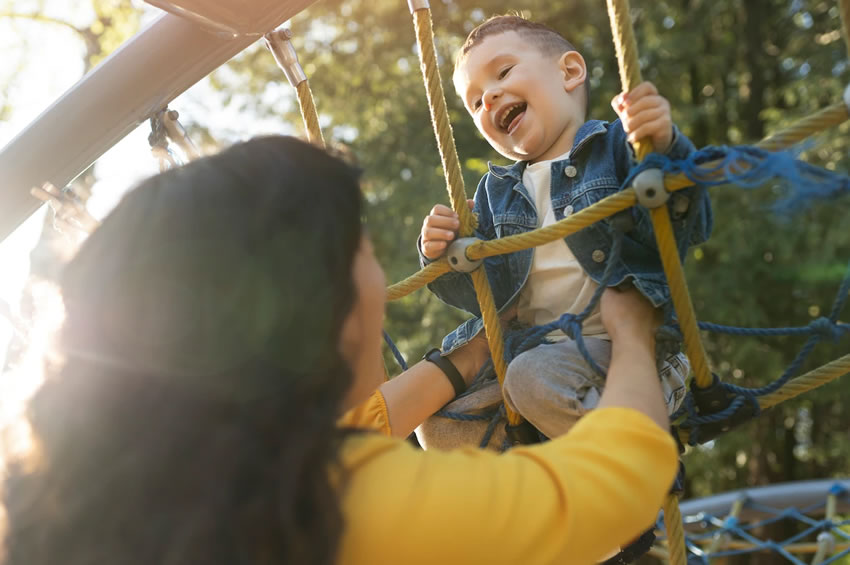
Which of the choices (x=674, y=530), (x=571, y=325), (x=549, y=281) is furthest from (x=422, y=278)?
(x=674, y=530)

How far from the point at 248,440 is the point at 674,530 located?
79 cm

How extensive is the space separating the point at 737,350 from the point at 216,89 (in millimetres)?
3566

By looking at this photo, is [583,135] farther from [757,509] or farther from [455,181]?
[757,509]

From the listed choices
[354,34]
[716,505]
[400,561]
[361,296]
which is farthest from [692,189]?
[354,34]

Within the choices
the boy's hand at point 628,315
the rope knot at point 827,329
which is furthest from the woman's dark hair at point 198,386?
the rope knot at point 827,329

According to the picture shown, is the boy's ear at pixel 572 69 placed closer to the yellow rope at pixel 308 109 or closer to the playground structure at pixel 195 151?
the playground structure at pixel 195 151

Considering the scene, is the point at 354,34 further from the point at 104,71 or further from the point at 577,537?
the point at 577,537

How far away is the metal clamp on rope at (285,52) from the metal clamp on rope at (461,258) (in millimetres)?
458

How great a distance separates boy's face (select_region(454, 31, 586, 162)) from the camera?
1.41 meters

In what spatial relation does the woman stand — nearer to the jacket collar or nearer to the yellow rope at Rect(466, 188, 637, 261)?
the yellow rope at Rect(466, 188, 637, 261)

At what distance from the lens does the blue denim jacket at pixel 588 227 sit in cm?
119

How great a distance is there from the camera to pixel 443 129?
138 cm

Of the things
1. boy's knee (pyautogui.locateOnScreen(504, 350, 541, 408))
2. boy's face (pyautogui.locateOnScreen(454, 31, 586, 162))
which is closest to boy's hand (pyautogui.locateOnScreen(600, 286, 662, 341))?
boy's knee (pyautogui.locateOnScreen(504, 350, 541, 408))

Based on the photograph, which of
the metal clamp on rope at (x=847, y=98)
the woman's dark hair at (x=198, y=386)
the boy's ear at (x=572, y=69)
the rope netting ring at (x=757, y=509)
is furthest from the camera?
the rope netting ring at (x=757, y=509)
